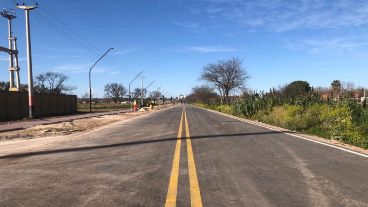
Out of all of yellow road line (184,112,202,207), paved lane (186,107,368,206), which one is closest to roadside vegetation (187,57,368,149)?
paved lane (186,107,368,206)

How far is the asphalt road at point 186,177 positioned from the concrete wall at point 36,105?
2767cm

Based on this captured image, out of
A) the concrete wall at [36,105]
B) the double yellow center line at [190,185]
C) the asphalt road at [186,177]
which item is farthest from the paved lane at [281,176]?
the concrete wall at [36,105]

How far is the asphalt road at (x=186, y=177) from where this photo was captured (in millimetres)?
6754

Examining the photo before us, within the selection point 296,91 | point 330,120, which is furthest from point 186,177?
point 296,91

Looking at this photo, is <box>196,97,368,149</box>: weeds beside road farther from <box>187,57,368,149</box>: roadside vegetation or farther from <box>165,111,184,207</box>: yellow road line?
<box>165,111,184,207</box>: yellow road line

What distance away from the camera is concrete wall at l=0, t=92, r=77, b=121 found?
3934 cm

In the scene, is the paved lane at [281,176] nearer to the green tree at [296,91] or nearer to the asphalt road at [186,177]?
the asphalt road at [186,177]

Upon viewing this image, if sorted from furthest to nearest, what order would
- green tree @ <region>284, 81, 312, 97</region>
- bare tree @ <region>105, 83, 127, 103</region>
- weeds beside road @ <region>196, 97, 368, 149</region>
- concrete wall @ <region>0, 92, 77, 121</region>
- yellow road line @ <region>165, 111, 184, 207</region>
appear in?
bare tree @ <region>105, 83, 127, 103</region> → concrete wall @ <region>0, 92, 77, 121</region> → green tree @ <region>284, 81, 312, 97</region> → weeds beside road @ <region>196, 97, 368, 149</region> → yellow road line @ <region>165, 111, 184, 207</region>

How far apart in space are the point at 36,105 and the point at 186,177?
41534mm

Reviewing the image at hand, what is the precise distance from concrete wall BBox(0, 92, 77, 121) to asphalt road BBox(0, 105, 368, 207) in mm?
27675

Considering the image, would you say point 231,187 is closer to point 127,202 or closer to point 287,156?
point 127,202

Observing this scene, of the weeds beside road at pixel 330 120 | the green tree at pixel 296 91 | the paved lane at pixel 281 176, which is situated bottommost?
the paved lane at pixel 281 176

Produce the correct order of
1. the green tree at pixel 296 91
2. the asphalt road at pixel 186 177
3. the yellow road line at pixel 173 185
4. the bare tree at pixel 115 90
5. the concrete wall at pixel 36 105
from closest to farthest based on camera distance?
the yellow road line at pixel 173 185
the asphalt road at pixel 186 177
the green tree at pixel 296 91
the concrete wall at pixel 36 105
the bare tree at pixel 115 90

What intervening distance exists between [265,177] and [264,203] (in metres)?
2.16
